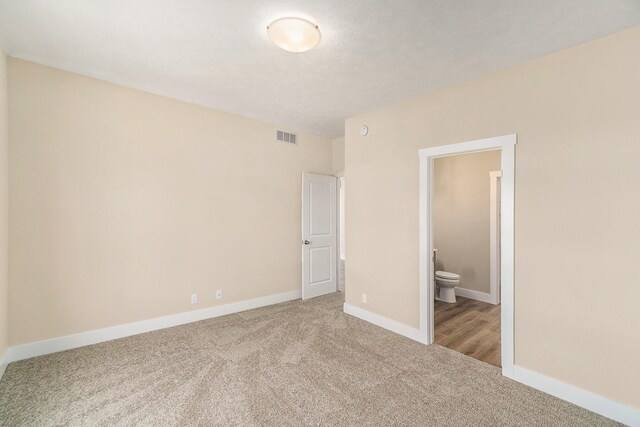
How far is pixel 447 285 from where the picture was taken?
14.7ft

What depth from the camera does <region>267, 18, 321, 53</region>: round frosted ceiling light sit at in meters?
1.98

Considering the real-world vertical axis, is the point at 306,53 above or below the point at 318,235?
above

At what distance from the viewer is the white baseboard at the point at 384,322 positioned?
127 inches

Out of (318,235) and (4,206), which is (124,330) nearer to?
(4,206)

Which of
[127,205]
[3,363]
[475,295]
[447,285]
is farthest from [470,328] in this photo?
[3,363]

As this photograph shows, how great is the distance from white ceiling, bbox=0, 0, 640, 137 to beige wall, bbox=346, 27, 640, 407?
220mm

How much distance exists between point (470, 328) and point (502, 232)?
63.4 inches

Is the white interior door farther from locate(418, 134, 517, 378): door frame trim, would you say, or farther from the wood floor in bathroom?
locate(418, 134, 517, 378): door frame trim

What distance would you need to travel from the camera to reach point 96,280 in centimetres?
301

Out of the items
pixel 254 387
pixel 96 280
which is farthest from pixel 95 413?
pixel 96 280

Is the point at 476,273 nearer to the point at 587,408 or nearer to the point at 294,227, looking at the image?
the point at 587,408

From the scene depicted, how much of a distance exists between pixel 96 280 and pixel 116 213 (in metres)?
0.73

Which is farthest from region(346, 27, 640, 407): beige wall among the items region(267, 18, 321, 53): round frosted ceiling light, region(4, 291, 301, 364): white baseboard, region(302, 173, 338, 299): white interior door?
region(4, 291, 301, 364): white baseboard

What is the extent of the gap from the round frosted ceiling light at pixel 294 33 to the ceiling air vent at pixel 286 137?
237cm
